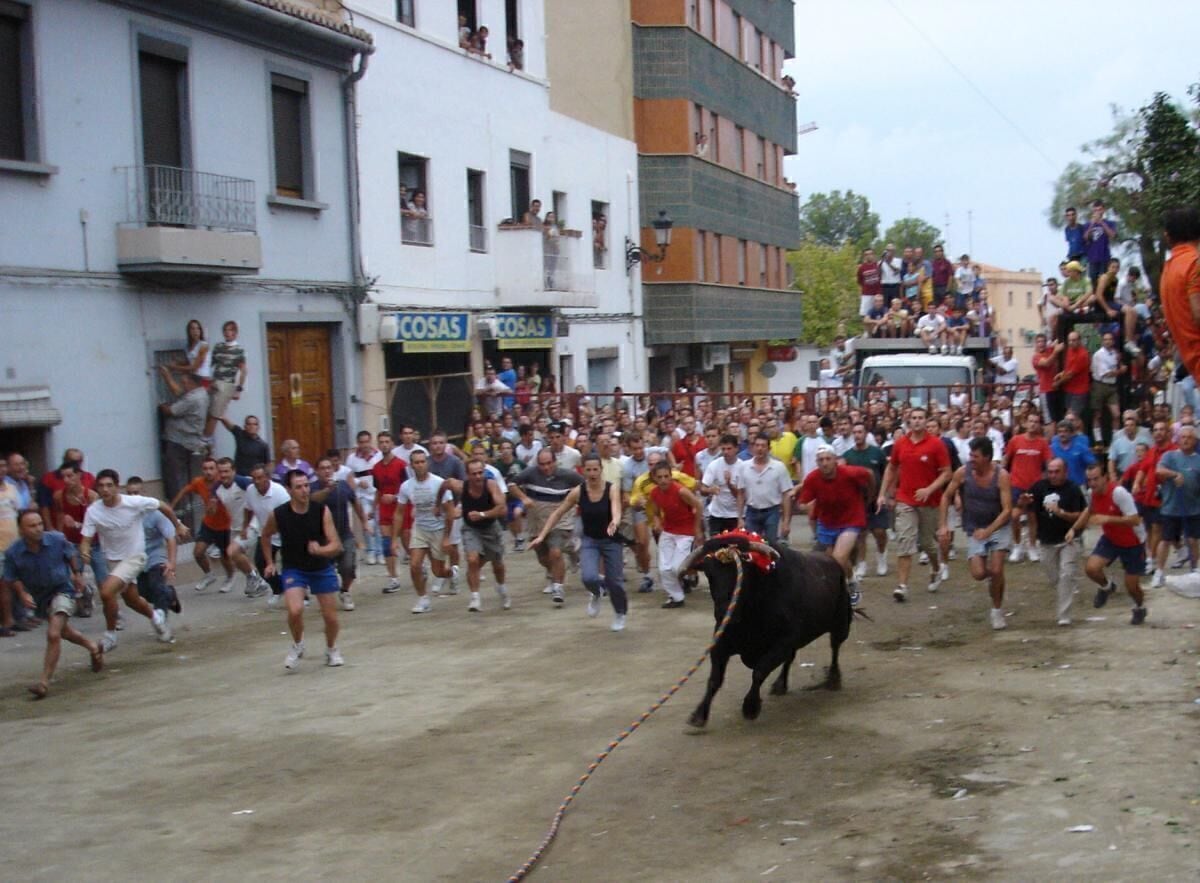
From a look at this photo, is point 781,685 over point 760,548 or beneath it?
beneath

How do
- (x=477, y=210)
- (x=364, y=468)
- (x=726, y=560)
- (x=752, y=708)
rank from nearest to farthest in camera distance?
1. (x=726, y=560)
2. (x=752, y=708)
3. (x=364, y=468)
4. (x=477, y=210)

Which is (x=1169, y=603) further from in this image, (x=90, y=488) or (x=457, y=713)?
(x=90, y=488)

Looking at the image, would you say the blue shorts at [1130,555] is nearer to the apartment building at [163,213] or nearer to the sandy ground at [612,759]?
the sandy ground at [612,759]

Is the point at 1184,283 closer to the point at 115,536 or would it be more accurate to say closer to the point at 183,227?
the point at 115,536

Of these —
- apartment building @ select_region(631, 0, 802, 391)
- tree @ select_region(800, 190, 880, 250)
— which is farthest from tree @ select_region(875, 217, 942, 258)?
apartment building @ select_region(631, 0, 802, 391)

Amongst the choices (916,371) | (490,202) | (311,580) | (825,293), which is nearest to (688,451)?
(916,371)

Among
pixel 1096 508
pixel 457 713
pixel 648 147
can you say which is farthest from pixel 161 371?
pixel 648 147

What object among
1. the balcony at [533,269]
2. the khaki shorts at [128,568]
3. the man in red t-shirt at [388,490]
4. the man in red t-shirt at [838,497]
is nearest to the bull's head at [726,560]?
the man in red t-shirt at [838,497]

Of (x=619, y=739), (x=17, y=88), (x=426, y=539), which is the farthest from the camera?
(x=17, y=88)

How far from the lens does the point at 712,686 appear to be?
33.7ft

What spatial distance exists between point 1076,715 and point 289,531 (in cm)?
654

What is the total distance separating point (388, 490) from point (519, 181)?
42.2 feet

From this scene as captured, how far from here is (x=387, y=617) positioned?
15.8m

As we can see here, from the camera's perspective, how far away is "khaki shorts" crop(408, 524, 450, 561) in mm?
16156
